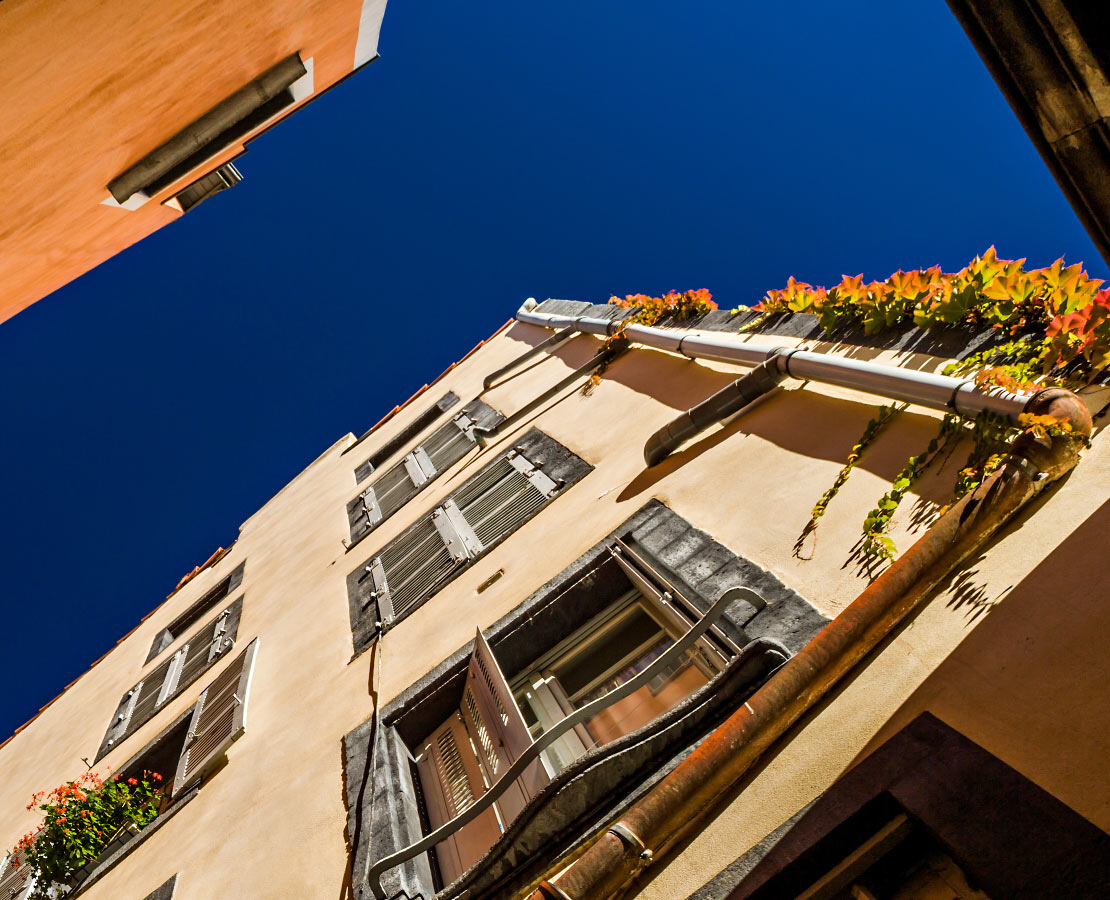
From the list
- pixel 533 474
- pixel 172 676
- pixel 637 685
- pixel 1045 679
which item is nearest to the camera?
pixel 1045 679

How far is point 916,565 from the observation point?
2.29 m

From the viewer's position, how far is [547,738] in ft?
8.77

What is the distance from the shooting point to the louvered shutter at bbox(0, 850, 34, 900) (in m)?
5.34

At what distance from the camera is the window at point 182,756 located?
516 cm

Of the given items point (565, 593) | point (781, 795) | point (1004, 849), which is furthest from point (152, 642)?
point (1004, 849)

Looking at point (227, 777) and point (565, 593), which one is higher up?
point (227, 777)

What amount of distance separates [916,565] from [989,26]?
5.41 ft

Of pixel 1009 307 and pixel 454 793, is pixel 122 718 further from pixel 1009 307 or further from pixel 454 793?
pixel 1009 307

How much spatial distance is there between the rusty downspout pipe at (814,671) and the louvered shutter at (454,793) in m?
1.07

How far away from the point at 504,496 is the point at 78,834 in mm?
4337

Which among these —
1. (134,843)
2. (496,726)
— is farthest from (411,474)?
(496,726)

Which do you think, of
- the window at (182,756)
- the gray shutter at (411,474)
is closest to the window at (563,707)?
the window at (182,756)

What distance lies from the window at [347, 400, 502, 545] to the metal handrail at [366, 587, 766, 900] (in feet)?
16.9

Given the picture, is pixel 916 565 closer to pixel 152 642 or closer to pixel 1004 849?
pixel 1004 849
